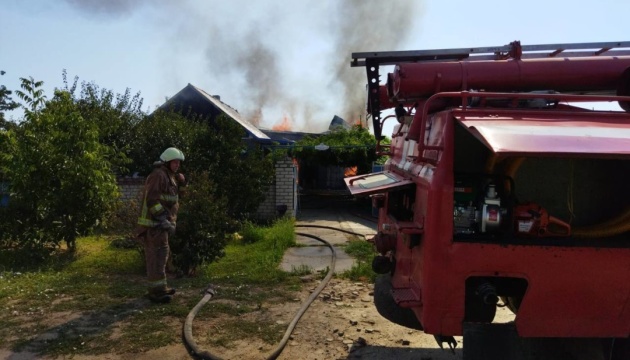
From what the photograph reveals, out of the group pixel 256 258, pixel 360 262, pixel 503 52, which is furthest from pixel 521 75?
pixel 256 258

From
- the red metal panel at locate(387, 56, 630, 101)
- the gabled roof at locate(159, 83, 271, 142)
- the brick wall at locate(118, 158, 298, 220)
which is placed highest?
the gabled roof at locate(159, 83, 271, 142)

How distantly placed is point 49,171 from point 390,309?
20.4 ft

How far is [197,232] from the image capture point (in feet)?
24.0

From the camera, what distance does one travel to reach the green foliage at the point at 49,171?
8.10 metres

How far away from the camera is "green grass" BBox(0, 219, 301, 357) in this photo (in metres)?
4.85

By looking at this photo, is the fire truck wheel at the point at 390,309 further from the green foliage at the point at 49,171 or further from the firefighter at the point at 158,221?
the green foliage at the point at 49,171

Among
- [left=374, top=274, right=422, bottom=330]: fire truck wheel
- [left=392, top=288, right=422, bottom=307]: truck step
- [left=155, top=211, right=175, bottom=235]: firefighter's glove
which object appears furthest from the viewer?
[left=155, top=211, right=175, bottom=235]: firefighter's glove

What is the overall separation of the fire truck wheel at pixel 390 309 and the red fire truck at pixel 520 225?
0.15 ft

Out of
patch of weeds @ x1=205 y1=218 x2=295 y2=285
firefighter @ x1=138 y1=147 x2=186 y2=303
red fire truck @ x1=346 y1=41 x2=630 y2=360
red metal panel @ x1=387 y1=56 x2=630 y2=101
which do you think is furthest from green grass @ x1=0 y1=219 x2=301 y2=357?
red metal panel @ x1=387 y1=56 x2=630 y2=101

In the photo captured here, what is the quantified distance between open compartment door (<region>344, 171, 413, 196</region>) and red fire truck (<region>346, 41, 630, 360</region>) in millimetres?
25

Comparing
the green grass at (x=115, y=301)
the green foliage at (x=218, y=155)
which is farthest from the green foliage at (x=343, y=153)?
the green grass at (x=115, y=301)

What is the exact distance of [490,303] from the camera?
3.13m

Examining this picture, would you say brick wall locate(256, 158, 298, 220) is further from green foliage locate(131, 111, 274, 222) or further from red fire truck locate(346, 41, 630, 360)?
red fire truck locate(346, 41, 630, 360)

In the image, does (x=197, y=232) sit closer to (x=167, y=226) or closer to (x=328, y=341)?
(x=167, y=226)
